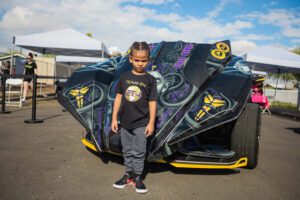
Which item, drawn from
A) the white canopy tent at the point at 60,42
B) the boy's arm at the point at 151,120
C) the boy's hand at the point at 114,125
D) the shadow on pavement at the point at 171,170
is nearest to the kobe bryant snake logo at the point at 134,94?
the boy's arm at the point at 151,120

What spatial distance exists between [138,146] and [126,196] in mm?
395

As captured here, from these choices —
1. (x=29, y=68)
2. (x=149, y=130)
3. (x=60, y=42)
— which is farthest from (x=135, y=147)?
(x=60, y=42)

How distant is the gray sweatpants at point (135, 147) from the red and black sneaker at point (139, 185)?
0.17 feet

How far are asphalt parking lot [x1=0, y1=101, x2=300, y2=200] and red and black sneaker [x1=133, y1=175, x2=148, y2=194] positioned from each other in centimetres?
4

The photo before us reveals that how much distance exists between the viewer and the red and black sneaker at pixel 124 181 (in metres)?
2.14

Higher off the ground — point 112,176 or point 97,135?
point 97,135

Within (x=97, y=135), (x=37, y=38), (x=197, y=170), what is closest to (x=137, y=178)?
(x=97, y=135)

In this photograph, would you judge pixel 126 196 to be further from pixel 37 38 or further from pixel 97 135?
pixel 37 38

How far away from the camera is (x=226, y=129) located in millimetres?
2787

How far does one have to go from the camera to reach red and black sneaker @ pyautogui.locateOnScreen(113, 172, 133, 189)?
214 cm

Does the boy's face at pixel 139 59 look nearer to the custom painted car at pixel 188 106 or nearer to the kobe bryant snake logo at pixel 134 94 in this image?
the kobe bryant snake logo at pixel 134 94

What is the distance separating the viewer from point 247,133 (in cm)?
256

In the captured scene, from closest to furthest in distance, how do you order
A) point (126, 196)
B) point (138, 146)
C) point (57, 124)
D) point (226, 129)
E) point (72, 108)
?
point (126, 196) → point (138, 146) → point (72, 108) → point (226, 129) → point (57, 124)

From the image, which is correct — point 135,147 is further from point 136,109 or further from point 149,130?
point 136,109
